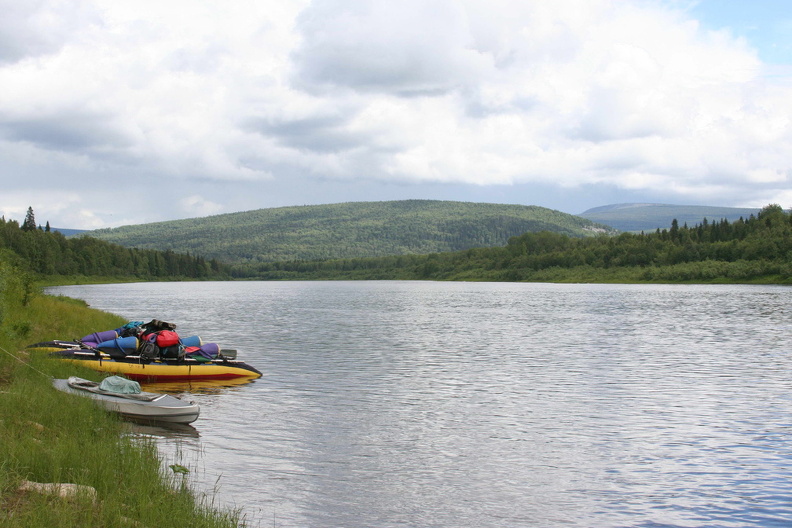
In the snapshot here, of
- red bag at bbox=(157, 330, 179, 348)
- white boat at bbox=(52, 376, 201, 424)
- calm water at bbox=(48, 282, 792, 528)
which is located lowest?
calm water at bbox=(48, 282, 792, 528)

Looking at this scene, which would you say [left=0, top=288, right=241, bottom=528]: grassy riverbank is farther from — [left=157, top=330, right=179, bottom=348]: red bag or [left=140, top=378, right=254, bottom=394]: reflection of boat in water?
[left=157, top=330, right=179, bottom=348]: red bag

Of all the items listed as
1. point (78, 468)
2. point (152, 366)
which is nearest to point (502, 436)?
point (78, 468)

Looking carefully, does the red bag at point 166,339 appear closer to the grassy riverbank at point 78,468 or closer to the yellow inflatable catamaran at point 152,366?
the yellow inflatable catamaran at point 152,366

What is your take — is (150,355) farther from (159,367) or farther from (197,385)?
(197,385)

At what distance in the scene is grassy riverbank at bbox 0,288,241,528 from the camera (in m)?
10.8

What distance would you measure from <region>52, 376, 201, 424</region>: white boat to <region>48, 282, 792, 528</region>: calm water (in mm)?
843

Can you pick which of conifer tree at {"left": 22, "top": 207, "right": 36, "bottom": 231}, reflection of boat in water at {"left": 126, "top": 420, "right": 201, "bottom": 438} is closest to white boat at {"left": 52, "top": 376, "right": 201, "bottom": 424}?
reflection of boat in water at {"left": 126, "top": 420, "right": 201, "bottom": 438}

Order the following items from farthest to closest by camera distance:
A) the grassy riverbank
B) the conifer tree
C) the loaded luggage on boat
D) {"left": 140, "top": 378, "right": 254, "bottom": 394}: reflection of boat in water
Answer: the conifer tree
the loaded luggage on boat
{"left": 140, "top": 378, "right": 254, "bottom": 394}: reflection of boat in water
the grassy riverbank

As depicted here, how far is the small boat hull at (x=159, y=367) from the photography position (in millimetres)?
28828

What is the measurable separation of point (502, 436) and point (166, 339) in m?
15.7

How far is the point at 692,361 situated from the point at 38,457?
33.5 meters

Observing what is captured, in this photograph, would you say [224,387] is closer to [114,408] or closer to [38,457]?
[114,408]

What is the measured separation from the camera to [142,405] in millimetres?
21312

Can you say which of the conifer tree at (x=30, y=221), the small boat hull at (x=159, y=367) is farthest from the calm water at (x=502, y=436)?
the conifer tree at (x=30, y=221)
